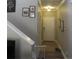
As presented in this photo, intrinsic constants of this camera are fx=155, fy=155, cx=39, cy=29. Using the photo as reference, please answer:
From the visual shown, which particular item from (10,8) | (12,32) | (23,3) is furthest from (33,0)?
(12,32)

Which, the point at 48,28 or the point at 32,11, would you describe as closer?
the point at 32,11

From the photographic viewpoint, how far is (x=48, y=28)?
41.2 ft

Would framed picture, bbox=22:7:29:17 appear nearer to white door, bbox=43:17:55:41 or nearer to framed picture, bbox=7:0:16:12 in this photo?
framed picture, bbox=7:0:16:12

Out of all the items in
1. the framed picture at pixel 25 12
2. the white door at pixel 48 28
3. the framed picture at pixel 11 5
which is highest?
the framed picture at pixel 11 5

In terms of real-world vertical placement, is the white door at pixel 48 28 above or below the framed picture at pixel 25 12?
below

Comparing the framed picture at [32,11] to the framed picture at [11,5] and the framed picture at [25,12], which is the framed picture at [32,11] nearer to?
the framed picture at [25,12]

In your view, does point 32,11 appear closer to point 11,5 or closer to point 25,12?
point 25,12

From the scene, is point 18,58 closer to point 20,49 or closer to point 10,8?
point 20,49

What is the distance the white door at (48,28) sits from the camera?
12373 millimetres

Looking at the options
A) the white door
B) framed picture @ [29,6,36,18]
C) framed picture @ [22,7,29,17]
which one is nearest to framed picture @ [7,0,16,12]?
framed picture @ [22,7,29,17]

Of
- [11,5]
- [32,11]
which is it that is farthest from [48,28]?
[11,5]

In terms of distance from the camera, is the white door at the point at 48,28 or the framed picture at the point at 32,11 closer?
the framed picture at the point at 32,11

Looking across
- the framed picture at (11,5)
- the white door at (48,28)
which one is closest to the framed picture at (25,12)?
the framed picture at (11,5)
